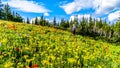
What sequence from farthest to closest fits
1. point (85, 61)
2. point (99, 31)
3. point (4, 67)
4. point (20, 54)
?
point (99, 31) → point (85, 61) → point (20, 54) → point (4, 67)

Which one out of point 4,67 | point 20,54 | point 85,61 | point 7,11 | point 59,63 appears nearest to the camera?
point 4,67

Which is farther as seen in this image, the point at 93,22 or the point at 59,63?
the point at 93,22

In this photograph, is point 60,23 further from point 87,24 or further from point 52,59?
point 52,59

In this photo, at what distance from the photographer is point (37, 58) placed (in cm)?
1134

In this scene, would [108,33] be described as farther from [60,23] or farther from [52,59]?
[52,59]

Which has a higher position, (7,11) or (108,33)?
(7,11)

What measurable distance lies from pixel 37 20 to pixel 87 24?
32.2 m

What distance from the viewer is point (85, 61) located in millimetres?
12469

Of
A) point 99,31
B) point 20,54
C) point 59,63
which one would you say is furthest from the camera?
point 99,31

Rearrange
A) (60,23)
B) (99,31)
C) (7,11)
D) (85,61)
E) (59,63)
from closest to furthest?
(59,63)
(85,61)
(7,11)
(99,31)
(60,23)

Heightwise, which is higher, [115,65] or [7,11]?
[7,11]

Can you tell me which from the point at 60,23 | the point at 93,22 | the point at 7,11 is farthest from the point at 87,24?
the point at 7,11

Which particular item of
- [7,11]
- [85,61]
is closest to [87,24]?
[7,11]

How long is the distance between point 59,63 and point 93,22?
147346mm
